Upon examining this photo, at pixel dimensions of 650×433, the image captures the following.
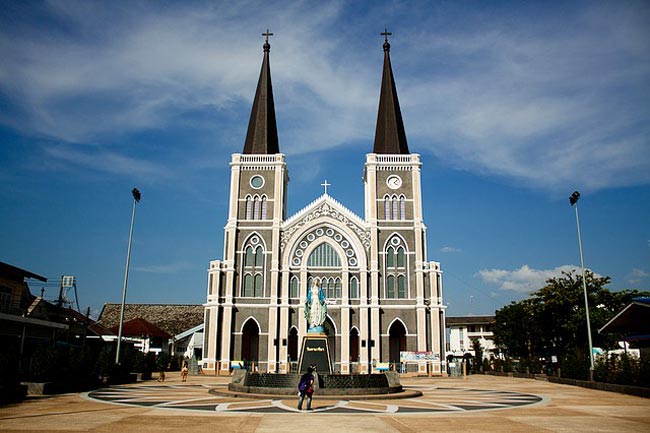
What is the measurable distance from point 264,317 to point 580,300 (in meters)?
26.2

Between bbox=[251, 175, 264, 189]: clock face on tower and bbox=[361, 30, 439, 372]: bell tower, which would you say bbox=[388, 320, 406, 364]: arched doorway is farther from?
bbox=[251, 175, 264, 189]: clock face on tower

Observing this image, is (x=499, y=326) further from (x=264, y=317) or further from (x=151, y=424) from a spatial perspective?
(x=151, y=424)

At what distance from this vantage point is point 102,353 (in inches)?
1086

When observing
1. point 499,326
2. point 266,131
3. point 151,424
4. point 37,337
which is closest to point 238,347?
point 37,337

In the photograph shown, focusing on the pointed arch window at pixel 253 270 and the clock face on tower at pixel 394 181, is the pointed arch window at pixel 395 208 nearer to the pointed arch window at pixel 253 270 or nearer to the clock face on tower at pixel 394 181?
the clock face on tower at pixel 394 181

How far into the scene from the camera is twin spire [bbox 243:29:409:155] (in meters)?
54.1

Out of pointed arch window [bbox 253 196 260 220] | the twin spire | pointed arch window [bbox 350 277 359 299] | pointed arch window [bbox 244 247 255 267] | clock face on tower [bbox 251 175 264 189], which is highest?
the twin spire

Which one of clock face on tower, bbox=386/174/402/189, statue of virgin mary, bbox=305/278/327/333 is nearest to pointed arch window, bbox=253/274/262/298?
clock face on tower, bbox=386/174/402/189

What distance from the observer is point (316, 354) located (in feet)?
83.2

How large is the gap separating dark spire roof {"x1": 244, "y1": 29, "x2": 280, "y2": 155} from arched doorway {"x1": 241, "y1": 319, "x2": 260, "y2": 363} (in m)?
16.7

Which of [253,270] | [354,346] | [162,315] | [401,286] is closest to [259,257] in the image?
[253,270]

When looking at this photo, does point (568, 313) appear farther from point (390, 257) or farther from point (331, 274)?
point (331, 274)

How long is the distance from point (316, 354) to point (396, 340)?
26944 mm

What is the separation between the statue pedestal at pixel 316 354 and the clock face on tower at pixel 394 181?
Result: 29027mm
